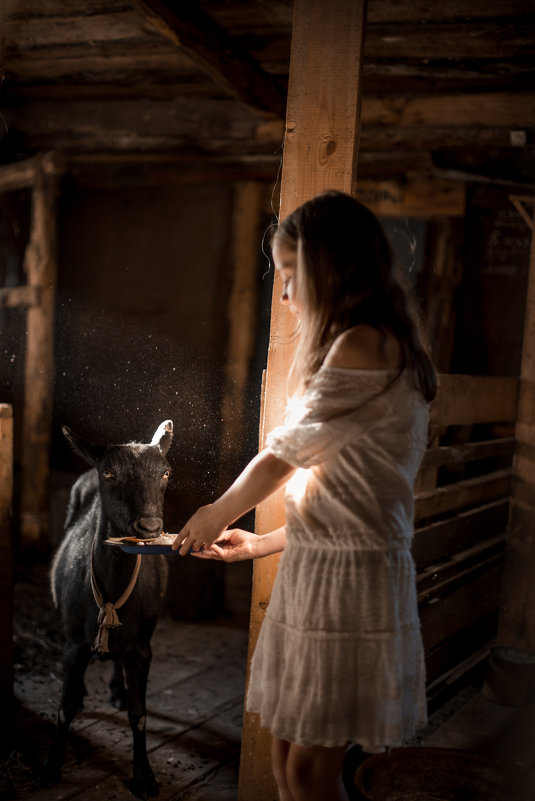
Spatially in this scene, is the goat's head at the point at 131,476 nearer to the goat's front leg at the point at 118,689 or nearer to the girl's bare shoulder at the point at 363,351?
the girl's bare shoulder at the point at 363,351

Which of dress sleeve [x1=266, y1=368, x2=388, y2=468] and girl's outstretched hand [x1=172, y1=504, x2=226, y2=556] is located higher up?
dress sleeve [x1=266, y1=368, x2=388, y2=468]

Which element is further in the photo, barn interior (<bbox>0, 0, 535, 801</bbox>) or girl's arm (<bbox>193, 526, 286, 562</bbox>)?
barn interior (<bbox>0, 0, 535, 801</bbox>)

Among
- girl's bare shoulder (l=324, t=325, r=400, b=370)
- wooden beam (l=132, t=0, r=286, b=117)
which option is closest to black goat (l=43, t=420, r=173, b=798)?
girl's bare shoulder (l=324, t=325, r=400, b=370)

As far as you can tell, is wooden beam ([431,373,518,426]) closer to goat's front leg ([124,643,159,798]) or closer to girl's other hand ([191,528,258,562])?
girl's other hand ([191,528,258,562])

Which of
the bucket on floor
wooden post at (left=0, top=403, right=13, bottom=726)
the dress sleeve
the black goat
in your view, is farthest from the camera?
wooden post at (left=0, top=403, right=13, bottom=726)

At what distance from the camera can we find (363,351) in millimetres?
1898

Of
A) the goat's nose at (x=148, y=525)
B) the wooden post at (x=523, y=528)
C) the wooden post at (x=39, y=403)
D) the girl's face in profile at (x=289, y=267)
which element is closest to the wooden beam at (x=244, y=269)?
the wooden post at (x=39, y=403)

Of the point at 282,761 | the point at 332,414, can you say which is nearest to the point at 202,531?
the point at 332,414

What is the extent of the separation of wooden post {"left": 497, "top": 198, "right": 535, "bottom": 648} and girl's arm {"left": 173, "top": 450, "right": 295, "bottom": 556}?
295cm

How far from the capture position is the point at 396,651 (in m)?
1.95

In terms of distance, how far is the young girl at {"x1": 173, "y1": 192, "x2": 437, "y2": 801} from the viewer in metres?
1.91

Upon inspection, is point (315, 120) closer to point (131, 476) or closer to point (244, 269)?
point (131, 476)

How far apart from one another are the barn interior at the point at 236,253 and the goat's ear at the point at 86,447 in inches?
7.3

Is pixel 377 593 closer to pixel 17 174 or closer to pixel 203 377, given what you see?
pixel 203 377
